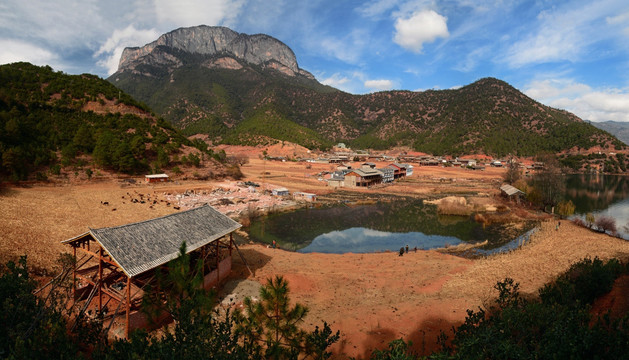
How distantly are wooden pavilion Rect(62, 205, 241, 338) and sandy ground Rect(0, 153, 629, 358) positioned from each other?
3263mm

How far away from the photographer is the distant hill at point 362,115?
373ft

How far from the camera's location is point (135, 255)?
1110 centimetres

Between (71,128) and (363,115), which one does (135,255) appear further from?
(363,115)

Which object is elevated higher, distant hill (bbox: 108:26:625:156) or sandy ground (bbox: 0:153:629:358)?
distant hill (bbox: 108:26:625:156)

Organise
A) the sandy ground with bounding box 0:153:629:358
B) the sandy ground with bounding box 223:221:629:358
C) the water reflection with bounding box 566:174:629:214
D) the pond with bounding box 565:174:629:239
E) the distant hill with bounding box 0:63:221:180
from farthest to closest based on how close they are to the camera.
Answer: the water reflection with bounding box 566:174:629:214, the pond with bounding box 565:174:629:239, the distant hill with bounding box 0:63:221:180, the sandy ground with bounding box 0:153:629:358, the sandy ground with bounding box 223:221:629:358

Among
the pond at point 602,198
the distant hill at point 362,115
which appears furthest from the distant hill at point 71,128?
the pond at point 602,198

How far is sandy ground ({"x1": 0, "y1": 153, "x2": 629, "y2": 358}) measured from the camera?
1267 cm

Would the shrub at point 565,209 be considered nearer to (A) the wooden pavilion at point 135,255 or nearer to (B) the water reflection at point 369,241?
(B) the water reflection at point 369,241

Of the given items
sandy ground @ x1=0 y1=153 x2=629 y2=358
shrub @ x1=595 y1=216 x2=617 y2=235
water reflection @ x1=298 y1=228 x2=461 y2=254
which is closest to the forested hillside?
shrub @ x1=595 y1=216 x2=617 y2=235

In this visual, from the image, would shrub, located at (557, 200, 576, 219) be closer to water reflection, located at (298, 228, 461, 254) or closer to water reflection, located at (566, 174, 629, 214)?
water reflection, located at (566, 174, 629, 214)

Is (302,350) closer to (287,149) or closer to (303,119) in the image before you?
(287,149)

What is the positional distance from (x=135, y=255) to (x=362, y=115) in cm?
17778

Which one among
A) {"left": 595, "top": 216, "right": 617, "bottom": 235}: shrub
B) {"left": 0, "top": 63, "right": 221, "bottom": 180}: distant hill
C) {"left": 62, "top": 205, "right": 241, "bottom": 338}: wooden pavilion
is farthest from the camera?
{"left": 0, "top": 63, "right": 221, "bottom": 180}: distant hill

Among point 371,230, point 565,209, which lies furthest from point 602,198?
point 371,230
